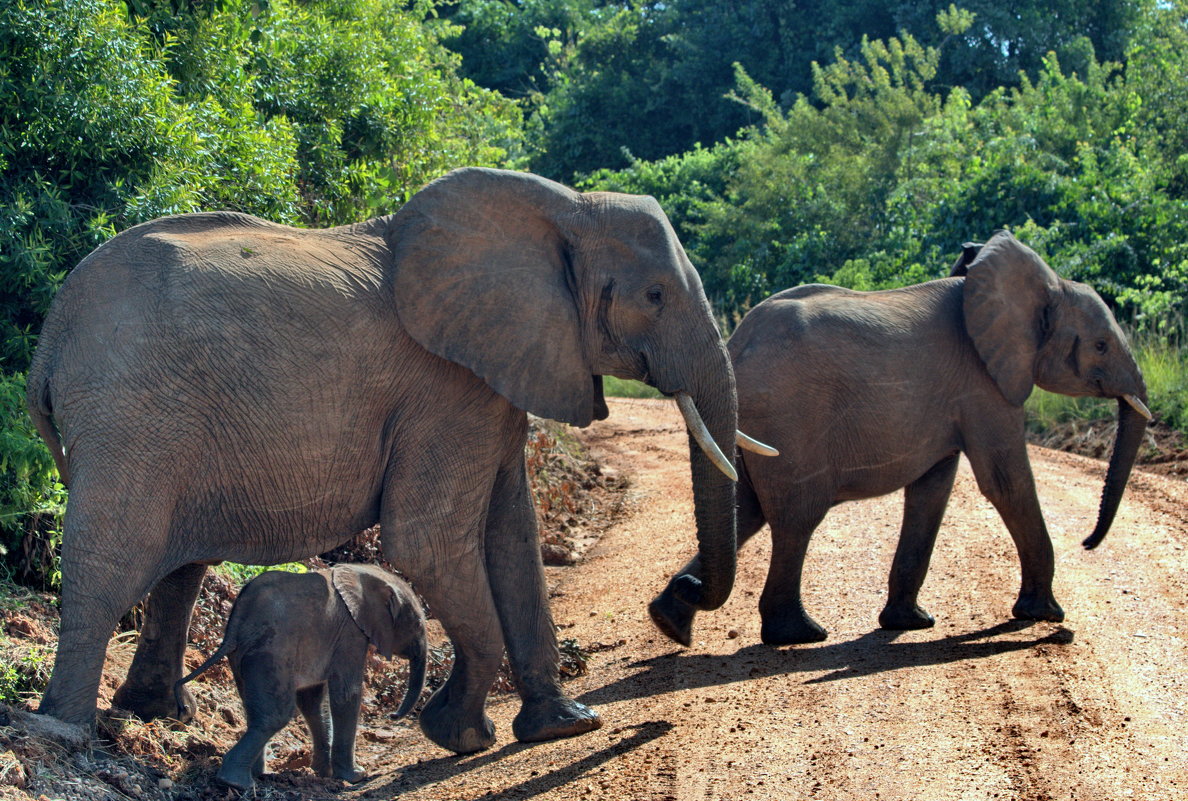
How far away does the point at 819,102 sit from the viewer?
31891mm

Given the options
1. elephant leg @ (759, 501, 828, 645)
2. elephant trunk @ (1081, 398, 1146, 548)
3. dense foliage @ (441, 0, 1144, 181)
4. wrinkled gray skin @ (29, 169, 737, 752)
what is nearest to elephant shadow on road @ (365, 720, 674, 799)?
wrinkled gray skin @ (29, 169, 737, 752)

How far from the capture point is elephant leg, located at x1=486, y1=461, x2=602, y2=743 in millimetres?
6184

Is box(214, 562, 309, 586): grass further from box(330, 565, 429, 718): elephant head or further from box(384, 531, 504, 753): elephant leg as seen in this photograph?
box(384, 531, 504, 753): elephant leg

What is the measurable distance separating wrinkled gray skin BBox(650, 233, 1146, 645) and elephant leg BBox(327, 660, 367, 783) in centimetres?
203

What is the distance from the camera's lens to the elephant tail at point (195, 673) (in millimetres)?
5469

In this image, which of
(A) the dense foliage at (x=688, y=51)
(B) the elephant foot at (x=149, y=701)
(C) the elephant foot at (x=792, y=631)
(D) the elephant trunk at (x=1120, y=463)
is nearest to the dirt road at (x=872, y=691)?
(C) the elephant foot at (x=792, y=631)

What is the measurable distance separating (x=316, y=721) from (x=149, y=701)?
28.8 inches

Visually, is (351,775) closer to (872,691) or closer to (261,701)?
(261,701)

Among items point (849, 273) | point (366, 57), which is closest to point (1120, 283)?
point (849, 273)

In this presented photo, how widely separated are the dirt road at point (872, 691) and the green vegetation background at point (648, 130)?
3046mm

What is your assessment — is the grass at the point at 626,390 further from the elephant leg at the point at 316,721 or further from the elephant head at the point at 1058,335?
the elephant leg at the point at 316,721

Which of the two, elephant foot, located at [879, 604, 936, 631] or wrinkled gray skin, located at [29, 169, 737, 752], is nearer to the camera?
wrinkled gray skin, located at [29, 169, 737, 752]

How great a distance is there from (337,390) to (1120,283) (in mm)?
13272

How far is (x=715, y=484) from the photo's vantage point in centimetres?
600
